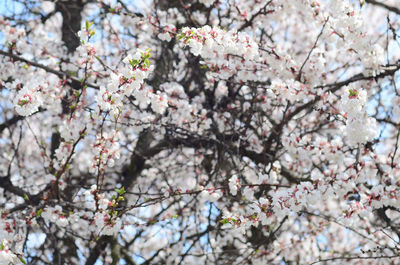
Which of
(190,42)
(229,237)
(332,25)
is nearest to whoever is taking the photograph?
(190,42)

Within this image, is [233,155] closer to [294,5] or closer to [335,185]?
[335,185]

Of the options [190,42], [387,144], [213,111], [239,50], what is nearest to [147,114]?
[213,111]

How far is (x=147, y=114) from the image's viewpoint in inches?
175

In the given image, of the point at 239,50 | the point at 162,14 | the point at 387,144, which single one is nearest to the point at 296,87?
the point at 239,50

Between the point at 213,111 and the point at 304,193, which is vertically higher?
the point at 213,111

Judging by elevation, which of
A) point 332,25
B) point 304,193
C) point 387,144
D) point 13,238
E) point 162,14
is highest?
point 387,144

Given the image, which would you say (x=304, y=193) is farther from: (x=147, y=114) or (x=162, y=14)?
(x=162, y=14)

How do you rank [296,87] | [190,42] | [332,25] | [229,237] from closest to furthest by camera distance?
[190,42], [296,87], [332,25], [229,237]

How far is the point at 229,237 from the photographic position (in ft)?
18.7

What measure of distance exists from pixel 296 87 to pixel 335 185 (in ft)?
3.22

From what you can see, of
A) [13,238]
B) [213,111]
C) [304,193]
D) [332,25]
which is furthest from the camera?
[213,111]

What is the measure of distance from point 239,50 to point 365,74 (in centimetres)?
136

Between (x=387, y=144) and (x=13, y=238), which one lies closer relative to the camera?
(x=13, y=238)

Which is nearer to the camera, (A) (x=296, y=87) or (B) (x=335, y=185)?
(B) (x=335, y=185)
